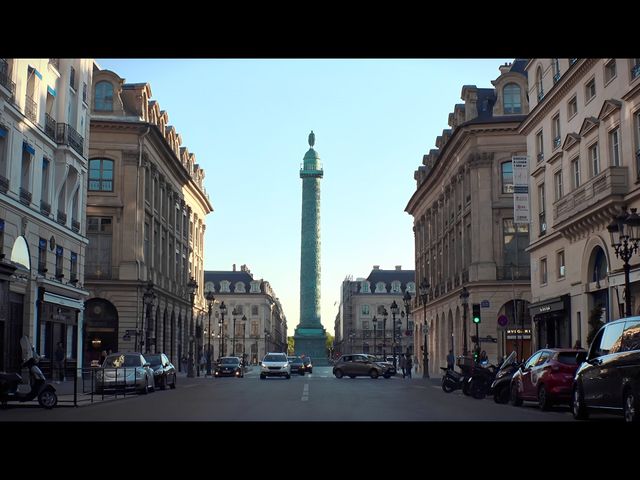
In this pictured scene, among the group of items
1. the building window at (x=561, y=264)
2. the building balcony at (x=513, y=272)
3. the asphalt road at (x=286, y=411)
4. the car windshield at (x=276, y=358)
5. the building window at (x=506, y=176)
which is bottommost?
the asphalt road at (x=286, y=411)

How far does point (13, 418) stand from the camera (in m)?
19.7

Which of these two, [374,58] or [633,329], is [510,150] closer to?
[633,329]

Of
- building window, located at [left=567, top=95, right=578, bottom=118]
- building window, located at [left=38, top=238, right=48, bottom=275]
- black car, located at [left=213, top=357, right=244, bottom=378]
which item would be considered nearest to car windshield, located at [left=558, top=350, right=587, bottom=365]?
building window, located at [left=567, top=95, right=578, bottom=118]

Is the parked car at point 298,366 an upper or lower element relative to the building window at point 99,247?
lower

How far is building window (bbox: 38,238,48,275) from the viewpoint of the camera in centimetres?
4022

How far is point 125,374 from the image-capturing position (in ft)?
103

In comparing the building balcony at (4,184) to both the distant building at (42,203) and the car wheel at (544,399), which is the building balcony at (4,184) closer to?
the distant building at (42,203)

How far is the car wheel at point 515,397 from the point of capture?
26.3 m


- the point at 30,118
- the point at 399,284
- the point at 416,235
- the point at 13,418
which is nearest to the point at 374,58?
the point at 13,418

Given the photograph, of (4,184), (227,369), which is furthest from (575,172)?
(227,369)

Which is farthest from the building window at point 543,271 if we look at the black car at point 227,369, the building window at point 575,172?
the black car at point 227,369

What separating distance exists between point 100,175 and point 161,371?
30.8 m

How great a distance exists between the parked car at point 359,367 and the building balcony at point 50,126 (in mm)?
24055

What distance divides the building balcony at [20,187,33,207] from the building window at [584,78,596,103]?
23716 mm
